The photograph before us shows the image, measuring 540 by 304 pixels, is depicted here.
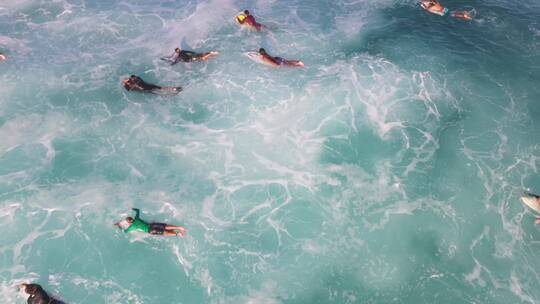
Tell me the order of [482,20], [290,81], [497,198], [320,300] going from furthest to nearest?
1. [482,20]
2. [290,81]
3. [497,198]
4. [320,300]

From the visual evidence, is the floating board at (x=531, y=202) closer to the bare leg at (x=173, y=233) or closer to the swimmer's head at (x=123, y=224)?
the bare leg at (x=173, y=233)

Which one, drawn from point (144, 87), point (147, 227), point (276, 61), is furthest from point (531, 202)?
point (144, 87)

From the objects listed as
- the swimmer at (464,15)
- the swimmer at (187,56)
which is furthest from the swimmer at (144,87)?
the swimmer at (464,15)

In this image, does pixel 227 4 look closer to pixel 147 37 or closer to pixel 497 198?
pixel 147 37

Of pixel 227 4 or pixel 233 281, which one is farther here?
pixel 227 4

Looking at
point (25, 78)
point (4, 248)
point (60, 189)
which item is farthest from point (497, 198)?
point (25, 78)

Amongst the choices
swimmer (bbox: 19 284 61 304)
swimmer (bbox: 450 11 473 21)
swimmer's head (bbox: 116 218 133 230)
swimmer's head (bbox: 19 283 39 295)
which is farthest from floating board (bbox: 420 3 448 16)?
swimmer's head (bbox: 19 283 39 295)
